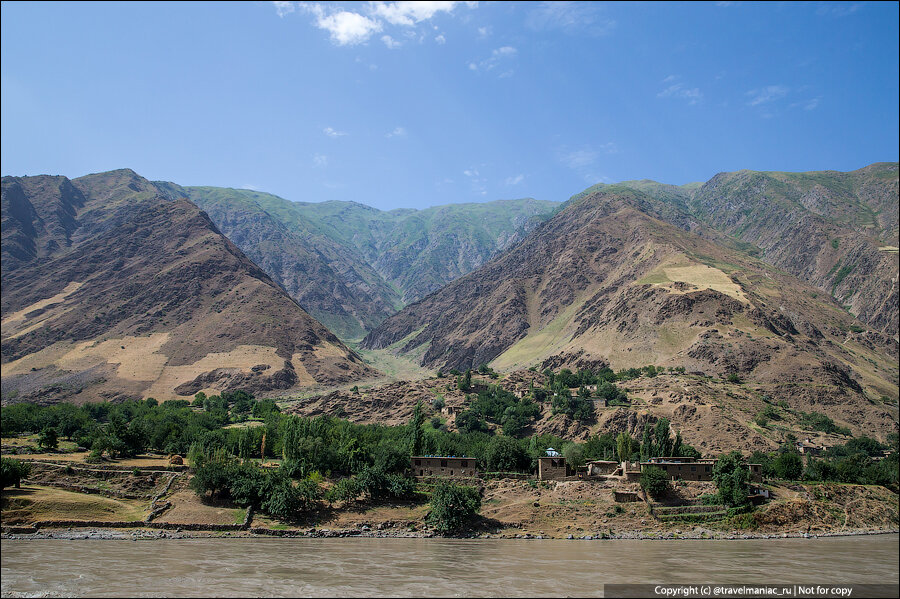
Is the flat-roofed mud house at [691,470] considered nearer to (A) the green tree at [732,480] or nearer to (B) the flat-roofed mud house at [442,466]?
(A) the green tree at [732,480]

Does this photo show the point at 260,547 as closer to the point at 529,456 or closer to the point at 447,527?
the point at 447,527

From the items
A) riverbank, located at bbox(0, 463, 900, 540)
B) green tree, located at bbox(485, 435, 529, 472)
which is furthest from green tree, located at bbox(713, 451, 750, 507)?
green tree, located at bbox(485, 435, 529, 472)

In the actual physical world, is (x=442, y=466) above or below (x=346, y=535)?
above

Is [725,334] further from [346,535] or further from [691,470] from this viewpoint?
[346,535]

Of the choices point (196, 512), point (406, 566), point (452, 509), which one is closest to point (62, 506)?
point (196, 512)

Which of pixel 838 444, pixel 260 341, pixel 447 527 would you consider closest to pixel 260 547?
pixel 447 527

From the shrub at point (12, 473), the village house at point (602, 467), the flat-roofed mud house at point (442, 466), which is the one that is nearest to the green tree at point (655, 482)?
the village house at point (602, 467)
